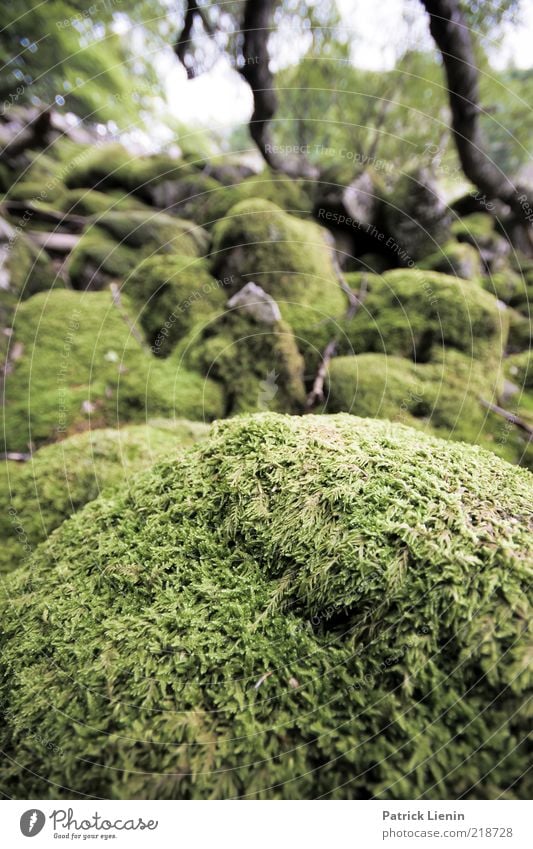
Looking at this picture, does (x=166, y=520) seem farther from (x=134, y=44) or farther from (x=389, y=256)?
(x=134, y=44)

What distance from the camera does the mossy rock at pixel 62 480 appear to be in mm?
2807

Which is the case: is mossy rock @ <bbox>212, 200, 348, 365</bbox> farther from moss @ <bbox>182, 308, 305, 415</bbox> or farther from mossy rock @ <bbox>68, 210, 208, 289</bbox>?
mossy rock @ <bbox>68, 210, 208, 289</bbox>

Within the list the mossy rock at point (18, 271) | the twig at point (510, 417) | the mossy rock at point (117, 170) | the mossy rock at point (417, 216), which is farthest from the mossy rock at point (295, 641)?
the mossy rock at point (117, 170)

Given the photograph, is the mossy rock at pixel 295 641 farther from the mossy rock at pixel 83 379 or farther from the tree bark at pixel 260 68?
the tree bark at pixel 260 68

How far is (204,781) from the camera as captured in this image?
1.32 metres

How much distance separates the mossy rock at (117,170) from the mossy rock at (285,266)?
4.63 metres

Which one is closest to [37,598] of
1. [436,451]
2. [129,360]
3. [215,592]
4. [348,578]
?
[215,592]

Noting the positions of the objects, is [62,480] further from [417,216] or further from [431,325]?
[417,216]

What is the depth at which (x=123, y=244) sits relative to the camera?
6477mm

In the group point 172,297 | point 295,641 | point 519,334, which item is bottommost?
point 295,641

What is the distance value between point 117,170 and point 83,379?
23.6ft

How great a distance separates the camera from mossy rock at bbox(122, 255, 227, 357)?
5125 millimetres

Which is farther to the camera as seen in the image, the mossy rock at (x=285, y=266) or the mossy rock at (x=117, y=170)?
the mossy rock at (x=117, y=170)

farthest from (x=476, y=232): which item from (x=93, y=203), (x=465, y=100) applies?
(x=93, y=203)
